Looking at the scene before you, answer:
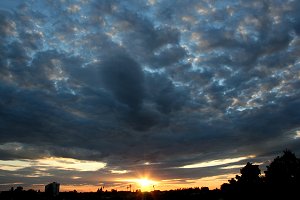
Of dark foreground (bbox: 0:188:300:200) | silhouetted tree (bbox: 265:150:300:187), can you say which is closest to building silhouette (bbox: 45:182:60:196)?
dark foreground (bbox: 0:188:300:200)

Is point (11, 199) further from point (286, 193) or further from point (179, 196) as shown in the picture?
point (286, 193)

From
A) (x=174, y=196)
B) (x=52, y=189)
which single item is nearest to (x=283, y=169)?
(x=174, y=196)

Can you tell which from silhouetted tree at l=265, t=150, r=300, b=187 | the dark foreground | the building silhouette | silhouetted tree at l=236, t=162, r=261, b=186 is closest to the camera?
the dark foreground

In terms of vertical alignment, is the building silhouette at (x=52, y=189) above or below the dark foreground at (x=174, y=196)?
above

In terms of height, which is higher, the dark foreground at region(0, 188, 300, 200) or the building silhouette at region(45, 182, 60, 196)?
the building silhouette at region(45, 182, 60, 196)

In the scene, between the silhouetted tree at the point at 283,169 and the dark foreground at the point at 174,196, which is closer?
the dark foreground at the point at 174,196

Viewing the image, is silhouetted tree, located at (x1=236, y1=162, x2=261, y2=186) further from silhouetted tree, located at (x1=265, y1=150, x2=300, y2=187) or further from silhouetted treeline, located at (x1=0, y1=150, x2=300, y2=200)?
silhouetted tree, located at (x1=265, y1=150, x2=300, y2=187)

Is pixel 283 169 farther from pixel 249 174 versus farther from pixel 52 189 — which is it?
pixel 52 189

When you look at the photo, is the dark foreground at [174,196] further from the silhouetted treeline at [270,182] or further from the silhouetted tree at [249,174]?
the silhouetted tree at [249,174]

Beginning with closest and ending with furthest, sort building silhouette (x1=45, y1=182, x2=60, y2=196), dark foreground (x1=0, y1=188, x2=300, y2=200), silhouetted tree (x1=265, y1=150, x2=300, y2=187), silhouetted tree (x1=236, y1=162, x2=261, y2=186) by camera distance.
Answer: dark foreground (x1=0, y1=188, x2=300, y2=200), silhouetted tree (x1=265, y1=150, x2=300, y2=187), building silhouette (x1=45, y1=182, x2=60, y2=196), silhouetted tree (x1=236, y1=162, x2=261, y2=186)

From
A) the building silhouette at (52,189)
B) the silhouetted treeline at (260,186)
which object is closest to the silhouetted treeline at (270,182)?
the silhouetted treeline at (260,186)

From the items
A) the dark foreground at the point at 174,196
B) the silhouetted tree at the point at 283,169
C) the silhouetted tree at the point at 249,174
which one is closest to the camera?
the dark foreground at the point at 174,196

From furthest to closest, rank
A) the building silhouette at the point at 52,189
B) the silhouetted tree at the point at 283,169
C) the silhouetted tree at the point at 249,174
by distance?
the silhouetted tree at the point at 249,174 < the building silhouette at the point at 52,189 < the silhouetted tree at the point at 283,169

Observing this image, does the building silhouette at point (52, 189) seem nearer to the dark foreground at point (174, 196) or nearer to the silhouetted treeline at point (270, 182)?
the dark foreground at point (174, 196)
